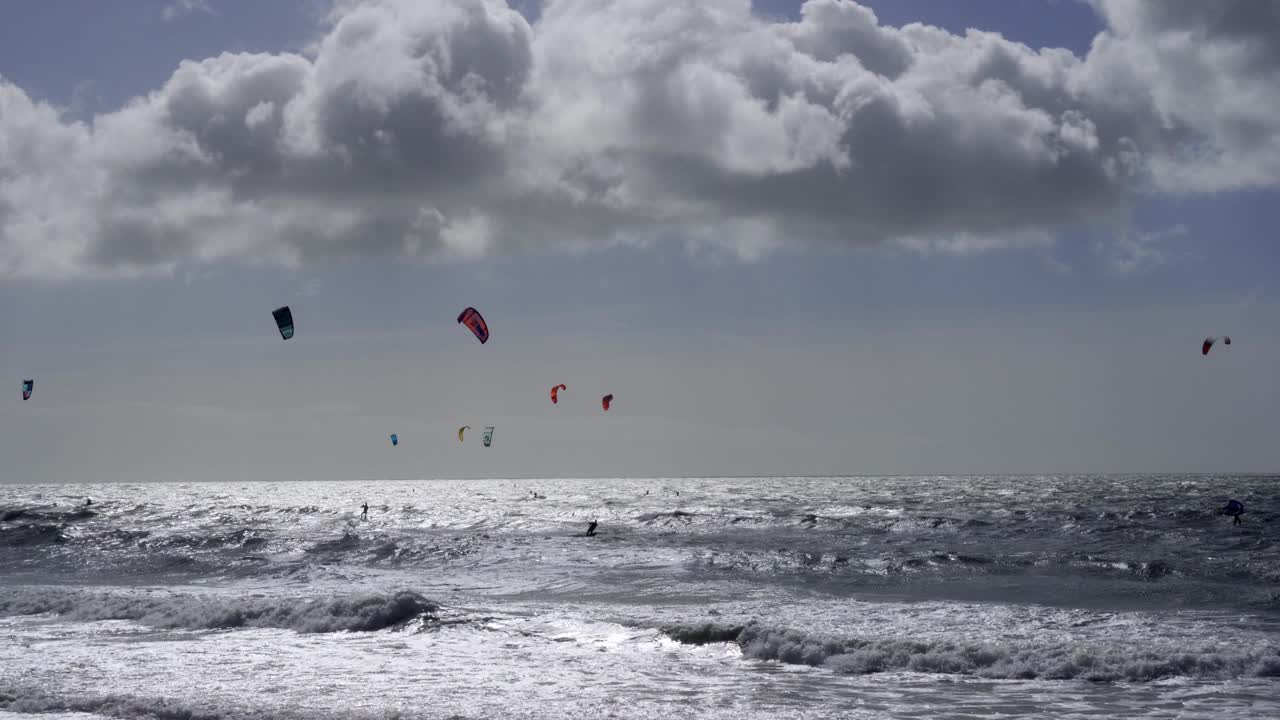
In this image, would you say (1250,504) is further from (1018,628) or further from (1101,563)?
(1018,628)

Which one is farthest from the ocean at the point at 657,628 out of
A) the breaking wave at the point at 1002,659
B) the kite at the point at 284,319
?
the kite at the point at 284,319

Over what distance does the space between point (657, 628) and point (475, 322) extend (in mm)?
9657

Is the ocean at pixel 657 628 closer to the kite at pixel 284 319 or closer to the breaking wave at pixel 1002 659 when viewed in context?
the breaking wave at pixel 1002 659

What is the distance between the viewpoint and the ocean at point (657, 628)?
12711 mm

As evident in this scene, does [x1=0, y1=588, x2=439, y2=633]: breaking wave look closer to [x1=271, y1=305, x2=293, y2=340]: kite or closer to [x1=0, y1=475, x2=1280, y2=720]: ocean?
A: [x1=0, y1=475, x2=1280, y2=720]: ocean

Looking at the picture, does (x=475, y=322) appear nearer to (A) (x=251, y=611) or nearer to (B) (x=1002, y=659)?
(A) (x=251, y=611)

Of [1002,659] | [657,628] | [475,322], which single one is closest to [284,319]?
[475,322]

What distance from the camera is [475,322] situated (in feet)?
82.0

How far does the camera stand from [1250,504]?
5847cm

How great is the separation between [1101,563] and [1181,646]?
1409 centimetres

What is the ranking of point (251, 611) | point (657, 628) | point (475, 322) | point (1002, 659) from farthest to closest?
1. point (475, 322)
2. point (251, 611)
3. point (657, 628)
4. point (1002, 659)

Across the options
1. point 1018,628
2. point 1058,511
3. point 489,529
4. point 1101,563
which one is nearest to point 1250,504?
point 1058,511

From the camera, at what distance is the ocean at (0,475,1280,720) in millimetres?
12711

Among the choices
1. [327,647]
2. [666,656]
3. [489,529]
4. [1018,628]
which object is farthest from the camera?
[489,529]
